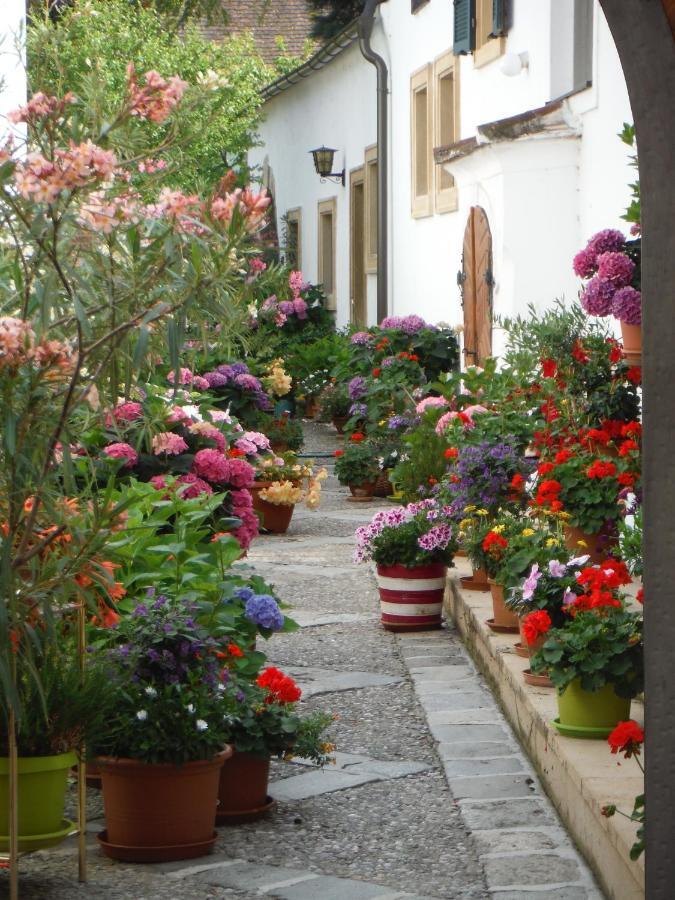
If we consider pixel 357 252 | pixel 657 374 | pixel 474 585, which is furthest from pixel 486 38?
pixel 657 374

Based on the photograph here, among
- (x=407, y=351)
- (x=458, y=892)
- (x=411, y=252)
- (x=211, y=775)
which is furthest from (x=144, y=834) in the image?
(x=411, y=252)

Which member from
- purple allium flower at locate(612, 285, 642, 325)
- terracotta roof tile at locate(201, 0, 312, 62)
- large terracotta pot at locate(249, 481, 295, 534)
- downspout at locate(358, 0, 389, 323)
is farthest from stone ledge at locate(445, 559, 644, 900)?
terracotta roof tile at locate(201, 0, 312, 62)

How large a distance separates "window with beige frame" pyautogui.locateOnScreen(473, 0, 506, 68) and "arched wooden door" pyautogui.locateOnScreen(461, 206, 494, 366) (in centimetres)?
130

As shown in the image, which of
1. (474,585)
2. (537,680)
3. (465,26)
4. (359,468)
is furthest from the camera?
(359,468)

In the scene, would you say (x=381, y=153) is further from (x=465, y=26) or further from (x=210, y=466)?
(x=210, y=466)

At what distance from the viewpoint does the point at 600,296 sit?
18.6 ft

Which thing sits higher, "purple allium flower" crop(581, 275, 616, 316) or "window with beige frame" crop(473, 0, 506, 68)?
"window with beige frame" crop(473, 0, 506, 68)

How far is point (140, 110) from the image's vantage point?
3469 millimetres

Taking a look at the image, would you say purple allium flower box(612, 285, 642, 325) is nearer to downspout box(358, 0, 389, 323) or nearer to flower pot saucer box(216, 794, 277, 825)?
flower pot saucer box(216, 794, 277, 825)

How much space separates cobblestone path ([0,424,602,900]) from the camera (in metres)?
3.98

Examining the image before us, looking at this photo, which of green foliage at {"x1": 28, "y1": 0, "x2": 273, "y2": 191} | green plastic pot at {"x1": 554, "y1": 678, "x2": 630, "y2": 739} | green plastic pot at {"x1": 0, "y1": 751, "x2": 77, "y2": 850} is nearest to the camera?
green plastic pot at {"x1": 0, "y1": 751, "x2": 77, "y2": 850}

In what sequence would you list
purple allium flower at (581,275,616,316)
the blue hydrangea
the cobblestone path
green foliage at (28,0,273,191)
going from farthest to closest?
green foliage at (28,0,273,191) → purple allium flower at (581,275,616,316) → the blue hydrangea → the cobblestone path

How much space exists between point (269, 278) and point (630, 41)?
70.3 inches

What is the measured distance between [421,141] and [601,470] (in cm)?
981
